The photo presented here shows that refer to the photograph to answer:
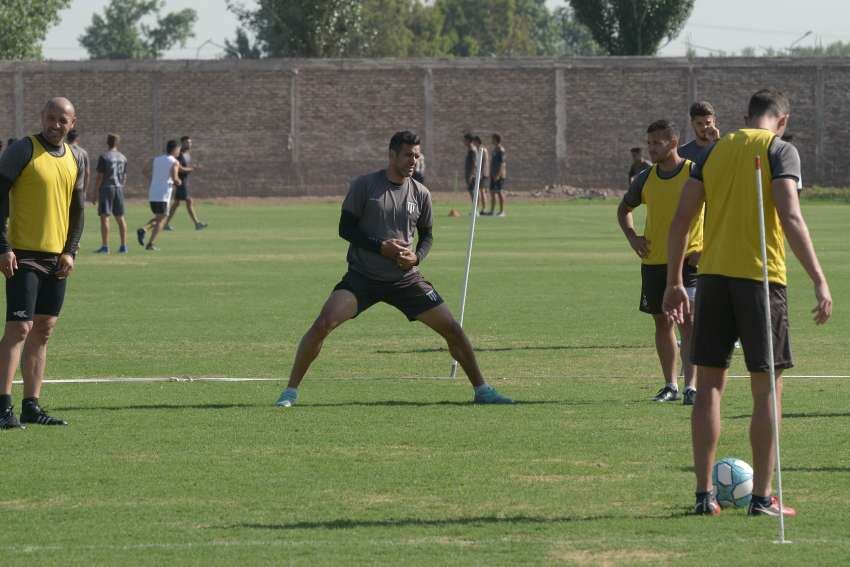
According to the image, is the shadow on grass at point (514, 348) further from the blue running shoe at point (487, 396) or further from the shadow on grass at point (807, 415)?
the shadow on grass at point (807, 415)

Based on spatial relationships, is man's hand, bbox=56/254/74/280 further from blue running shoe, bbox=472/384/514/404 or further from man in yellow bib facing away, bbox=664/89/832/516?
man in yellow bib facing away, bbox=664/89/832/516

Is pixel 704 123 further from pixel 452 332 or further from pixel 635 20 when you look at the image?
pixel 635 20

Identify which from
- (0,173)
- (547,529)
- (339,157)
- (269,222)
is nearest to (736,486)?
(547,529)

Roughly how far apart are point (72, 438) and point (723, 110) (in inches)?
2207

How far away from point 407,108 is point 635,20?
10.9m

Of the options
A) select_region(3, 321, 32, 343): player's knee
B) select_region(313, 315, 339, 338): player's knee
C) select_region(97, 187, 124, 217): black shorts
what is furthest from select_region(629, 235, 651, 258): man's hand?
select_region(97, 187, 124, 217): black shorts

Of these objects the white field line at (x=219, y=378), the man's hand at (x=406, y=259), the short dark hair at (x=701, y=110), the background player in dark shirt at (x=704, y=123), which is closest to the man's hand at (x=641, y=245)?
the background player in dark shirt at (x=704, y=123)

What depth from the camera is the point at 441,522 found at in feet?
26.7

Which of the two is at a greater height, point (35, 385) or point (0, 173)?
point (0, 173)

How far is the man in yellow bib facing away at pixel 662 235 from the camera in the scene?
12.2 meters

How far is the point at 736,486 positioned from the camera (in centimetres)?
847

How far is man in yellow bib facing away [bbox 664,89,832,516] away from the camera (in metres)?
8.05

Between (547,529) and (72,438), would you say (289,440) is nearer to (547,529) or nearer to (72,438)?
(72,438)

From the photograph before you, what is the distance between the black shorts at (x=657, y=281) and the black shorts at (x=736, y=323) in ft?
13.5
